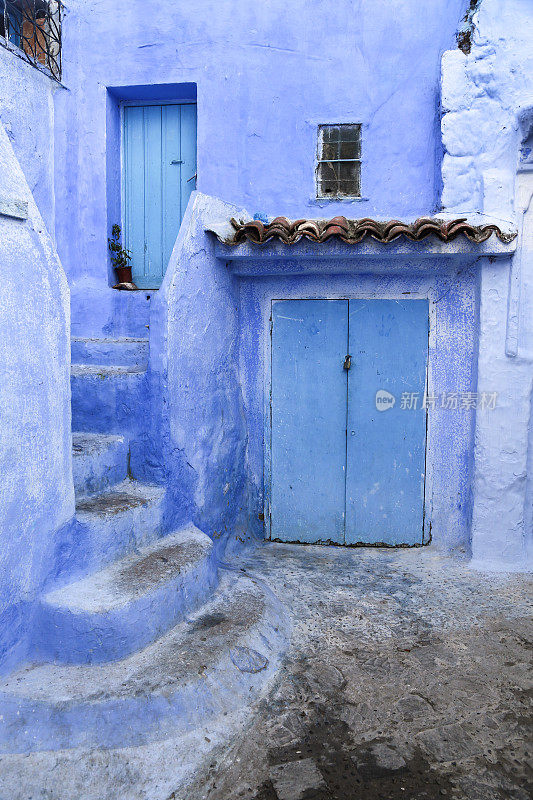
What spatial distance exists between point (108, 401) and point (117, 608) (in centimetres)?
189

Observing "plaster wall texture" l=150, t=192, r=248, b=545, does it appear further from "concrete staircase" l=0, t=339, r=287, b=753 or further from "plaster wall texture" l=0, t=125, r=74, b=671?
"plaster wall texture" l=0, t=125, r=74, b=671

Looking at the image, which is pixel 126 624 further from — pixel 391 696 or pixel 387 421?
pixel 387 421

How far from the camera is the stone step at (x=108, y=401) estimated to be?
15.4ft

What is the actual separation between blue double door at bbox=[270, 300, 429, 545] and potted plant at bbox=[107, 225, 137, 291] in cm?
170

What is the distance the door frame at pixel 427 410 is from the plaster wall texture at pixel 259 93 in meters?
0.95

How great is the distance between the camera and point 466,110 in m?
5.46

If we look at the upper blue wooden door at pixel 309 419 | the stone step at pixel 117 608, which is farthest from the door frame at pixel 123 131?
the stone step at pixel 117 608

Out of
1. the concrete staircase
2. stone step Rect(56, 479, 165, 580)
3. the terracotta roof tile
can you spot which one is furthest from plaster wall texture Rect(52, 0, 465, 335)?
stone step Rect(56, 479, 165, 580)

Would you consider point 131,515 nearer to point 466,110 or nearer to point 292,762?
point 292,762

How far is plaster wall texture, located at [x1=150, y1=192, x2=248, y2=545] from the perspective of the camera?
4.54m

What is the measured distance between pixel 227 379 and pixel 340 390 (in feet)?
3.67

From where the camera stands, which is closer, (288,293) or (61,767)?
(61,767)

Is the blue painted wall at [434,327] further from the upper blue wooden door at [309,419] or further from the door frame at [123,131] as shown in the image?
the door frame at [123,131]

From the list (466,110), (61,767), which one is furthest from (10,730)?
(466,110)
